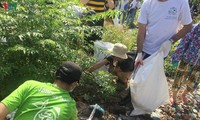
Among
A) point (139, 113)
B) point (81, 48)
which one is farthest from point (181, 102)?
point (81, 48)

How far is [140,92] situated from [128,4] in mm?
5839

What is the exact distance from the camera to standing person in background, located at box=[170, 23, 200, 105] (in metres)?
4.38

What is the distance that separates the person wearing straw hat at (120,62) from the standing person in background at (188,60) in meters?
0.69

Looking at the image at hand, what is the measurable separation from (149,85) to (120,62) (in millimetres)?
621

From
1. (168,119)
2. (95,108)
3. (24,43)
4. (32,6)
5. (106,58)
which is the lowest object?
(168,119)

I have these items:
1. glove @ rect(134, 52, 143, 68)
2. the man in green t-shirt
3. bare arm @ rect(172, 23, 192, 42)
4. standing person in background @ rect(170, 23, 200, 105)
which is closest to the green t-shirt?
the man in green t-shirt

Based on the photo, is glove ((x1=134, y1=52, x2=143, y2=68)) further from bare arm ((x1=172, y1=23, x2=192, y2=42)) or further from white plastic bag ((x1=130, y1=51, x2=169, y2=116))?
bare arm ((x1=172, y1=23, x2=192, y2=42))

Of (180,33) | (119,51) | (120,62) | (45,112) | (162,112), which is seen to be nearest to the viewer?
(45,112)

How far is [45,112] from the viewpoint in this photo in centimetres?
232

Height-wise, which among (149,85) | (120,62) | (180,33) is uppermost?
(180,33)

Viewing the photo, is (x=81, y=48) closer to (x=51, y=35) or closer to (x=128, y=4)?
(x=51, y=35)

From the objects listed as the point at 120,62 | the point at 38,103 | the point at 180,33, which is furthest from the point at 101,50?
the point at 38,103

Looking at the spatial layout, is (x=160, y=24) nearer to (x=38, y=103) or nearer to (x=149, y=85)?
(x=149, y=85)

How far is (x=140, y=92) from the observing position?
13.0ft
